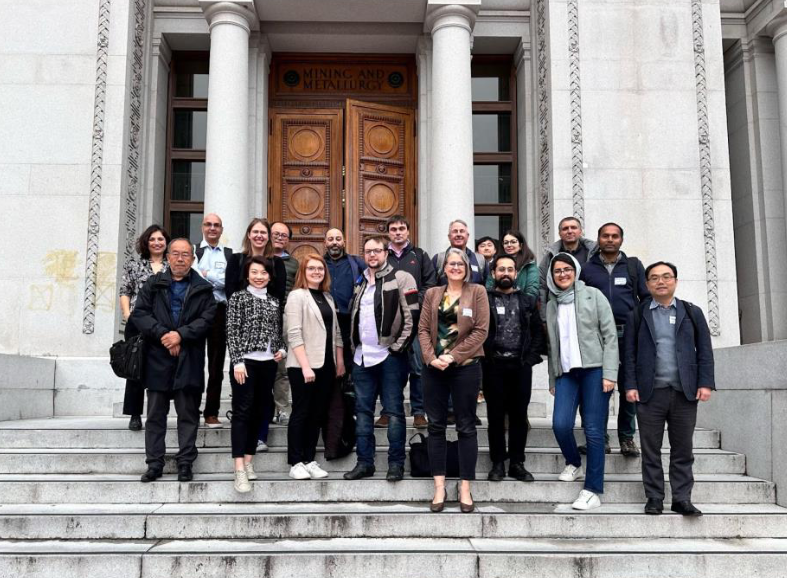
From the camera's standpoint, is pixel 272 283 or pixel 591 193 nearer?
pixel 272 283

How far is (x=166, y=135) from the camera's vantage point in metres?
14.1

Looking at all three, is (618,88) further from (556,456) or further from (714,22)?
(556,456)

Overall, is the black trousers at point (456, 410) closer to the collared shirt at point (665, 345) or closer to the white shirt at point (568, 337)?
the white shirt at point (568, 337)

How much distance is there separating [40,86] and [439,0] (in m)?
6.85

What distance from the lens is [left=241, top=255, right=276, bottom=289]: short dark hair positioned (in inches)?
270

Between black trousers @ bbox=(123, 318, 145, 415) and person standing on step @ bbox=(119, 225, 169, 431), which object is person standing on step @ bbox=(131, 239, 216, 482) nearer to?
person standing on step @ bbox=(119, 225, 169, 431)

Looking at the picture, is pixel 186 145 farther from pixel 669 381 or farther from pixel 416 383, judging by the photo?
pixel 669 381

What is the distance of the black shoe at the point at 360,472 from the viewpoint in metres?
6.77

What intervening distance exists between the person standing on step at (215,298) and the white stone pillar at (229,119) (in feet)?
12.9

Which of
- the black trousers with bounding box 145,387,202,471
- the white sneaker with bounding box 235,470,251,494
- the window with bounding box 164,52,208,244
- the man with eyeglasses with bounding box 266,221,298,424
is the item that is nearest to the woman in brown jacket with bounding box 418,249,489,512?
the white sneaker with bounding box 235,470,251,494

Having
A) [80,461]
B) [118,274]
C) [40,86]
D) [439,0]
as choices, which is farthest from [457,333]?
[40,86]

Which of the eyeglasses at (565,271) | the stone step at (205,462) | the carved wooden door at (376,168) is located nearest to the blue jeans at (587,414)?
the stone step at (205,462)

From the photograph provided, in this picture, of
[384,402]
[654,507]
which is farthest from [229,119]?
[654,507]

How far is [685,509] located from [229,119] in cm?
915
